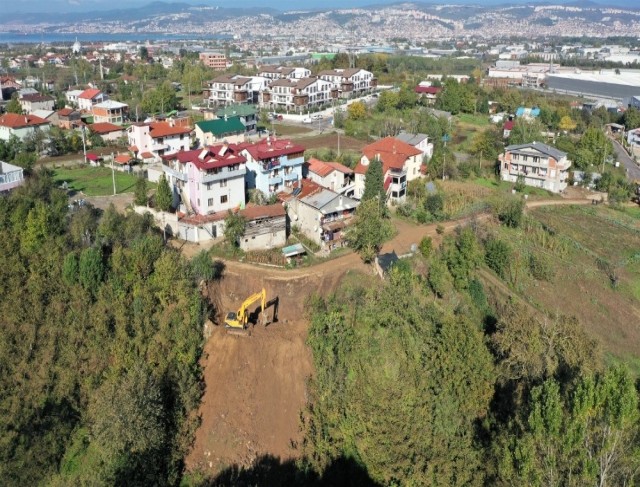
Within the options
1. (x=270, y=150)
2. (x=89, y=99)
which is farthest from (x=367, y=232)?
(x=89, y=99)

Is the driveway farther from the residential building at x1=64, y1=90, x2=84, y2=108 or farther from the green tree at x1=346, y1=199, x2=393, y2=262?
the residential building at x1=64, y1=90, x2=84, y2=108

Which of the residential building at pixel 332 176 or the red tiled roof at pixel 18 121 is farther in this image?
the red tiled roof at pixel 18 121

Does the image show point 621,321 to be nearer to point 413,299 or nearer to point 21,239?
point 413,299

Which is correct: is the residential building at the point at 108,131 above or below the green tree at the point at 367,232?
below

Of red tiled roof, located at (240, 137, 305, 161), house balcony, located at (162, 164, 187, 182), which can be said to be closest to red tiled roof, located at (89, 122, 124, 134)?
house balcony, located at (162, 164, 187, 182)

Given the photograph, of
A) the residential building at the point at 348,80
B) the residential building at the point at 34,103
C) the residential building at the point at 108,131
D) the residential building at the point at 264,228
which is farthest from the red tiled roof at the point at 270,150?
the residential building at the point at 348,80

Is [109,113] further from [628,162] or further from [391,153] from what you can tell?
[628,162]

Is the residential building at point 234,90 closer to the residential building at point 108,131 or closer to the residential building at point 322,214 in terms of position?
the residential building at point 108,131
